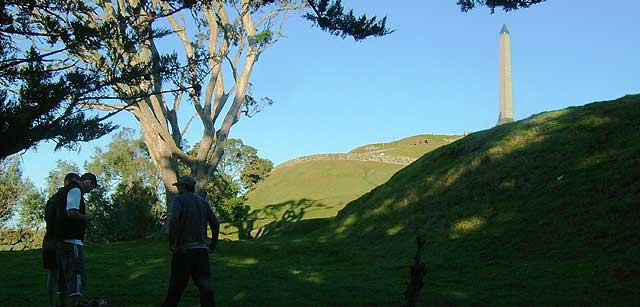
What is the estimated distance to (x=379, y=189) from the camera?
87.5ft

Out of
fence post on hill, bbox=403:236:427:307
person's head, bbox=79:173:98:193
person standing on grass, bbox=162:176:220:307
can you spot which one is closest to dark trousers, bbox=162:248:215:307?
person standing on grass, bbox=162:176:220:307

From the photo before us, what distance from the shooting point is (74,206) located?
340 inches

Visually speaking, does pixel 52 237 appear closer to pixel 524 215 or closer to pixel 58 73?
pixel 58 73

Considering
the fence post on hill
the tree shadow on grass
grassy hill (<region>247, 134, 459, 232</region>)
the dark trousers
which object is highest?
grassy hill (<region>247, 134, 459, 232</region>)

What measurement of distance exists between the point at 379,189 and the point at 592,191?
10.8 metres

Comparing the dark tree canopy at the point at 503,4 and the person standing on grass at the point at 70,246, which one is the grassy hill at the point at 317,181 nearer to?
the dark tree canopy at the point at 503,4

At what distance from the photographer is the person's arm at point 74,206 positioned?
8586mm

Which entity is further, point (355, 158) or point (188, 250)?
point (355, 158)

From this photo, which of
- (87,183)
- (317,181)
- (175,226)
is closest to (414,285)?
(175,226)

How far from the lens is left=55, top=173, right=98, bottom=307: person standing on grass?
8664 mm

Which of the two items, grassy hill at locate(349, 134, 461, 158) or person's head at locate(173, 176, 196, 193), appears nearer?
person's head at locate(173, 176, 196, 193)

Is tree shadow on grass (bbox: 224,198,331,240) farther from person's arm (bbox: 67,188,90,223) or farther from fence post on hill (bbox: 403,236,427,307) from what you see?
fence post on hill (bbox: 403,236,427,307)

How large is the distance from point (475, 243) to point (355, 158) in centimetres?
4627

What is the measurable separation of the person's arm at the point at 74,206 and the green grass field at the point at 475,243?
282 centimetres
